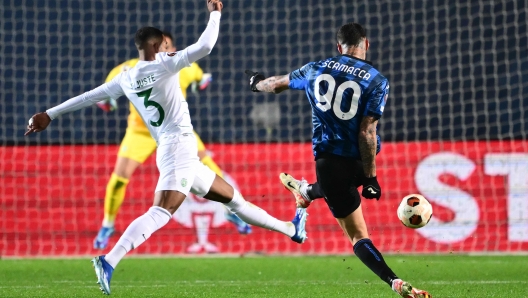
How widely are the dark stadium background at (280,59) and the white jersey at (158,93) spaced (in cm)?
668

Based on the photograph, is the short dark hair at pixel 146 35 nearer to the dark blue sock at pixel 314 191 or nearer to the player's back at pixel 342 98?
the player's back at pixel 342 98

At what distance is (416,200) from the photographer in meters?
5.70

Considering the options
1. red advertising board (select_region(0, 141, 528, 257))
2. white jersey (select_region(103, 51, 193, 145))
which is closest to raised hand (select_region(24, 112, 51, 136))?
white jersey (select_region(103, 51, 193, 145))

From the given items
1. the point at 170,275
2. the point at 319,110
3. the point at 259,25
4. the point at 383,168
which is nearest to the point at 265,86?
the point at 319,110

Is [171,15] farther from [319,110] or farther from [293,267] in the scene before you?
[319,110]

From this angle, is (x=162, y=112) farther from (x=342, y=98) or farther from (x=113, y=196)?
(x=113, y=196)

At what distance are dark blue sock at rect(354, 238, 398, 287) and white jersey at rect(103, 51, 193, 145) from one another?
1563 mm

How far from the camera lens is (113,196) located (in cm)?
923

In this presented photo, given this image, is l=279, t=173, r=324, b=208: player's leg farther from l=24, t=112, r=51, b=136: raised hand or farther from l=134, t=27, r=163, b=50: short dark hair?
l=24, t=112, r=51, b=136: raised hand

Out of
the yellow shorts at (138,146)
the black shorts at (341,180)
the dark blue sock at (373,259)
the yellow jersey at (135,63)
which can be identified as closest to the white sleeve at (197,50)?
the black shorts at (341,180)

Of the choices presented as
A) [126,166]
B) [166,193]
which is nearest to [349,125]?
[166,193]

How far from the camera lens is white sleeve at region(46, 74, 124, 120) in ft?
20.5

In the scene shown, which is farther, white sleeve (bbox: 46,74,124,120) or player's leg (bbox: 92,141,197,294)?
white sleeve (bbox: 46,74,124,120)

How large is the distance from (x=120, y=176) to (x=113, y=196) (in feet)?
0.73
